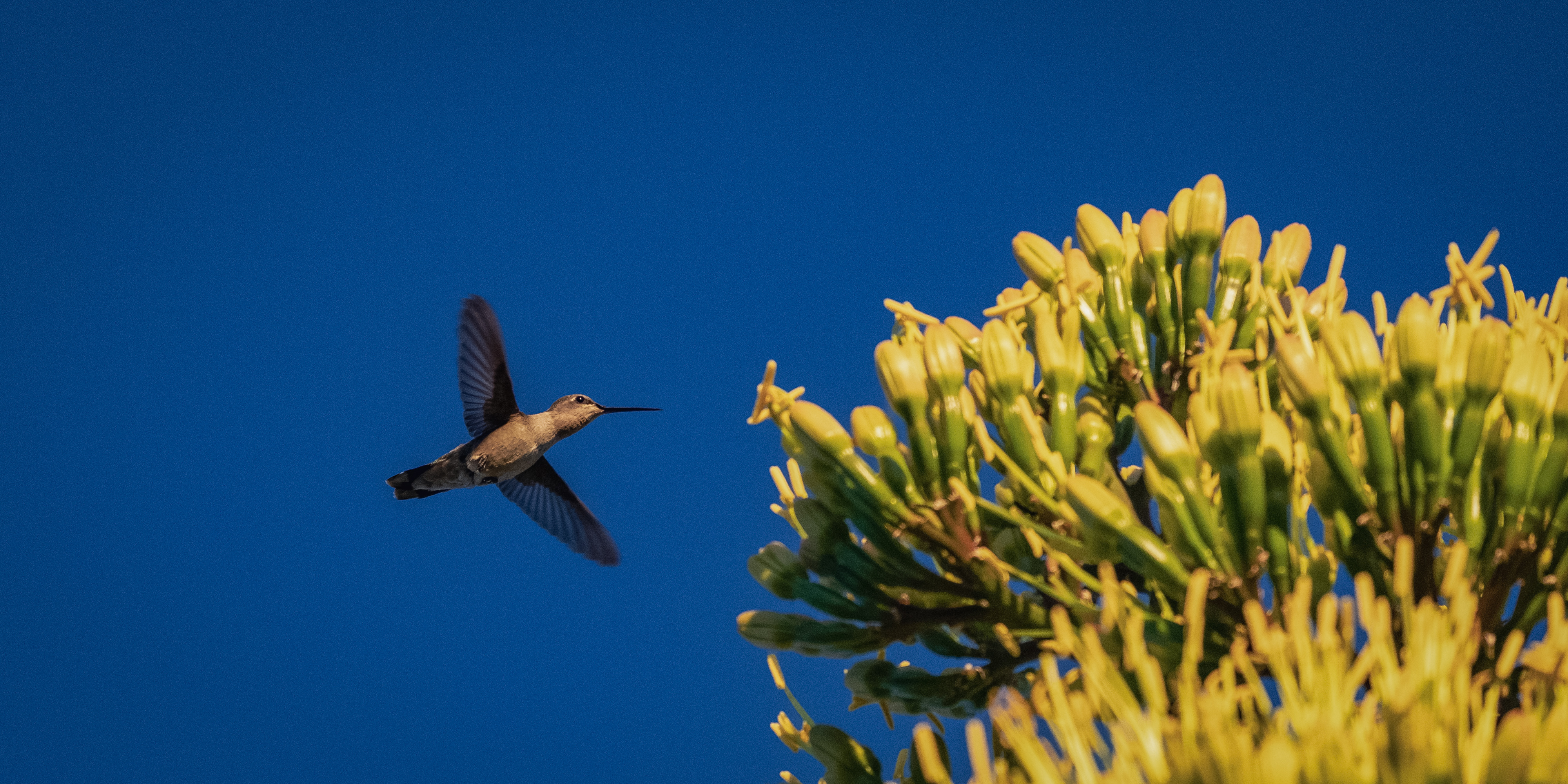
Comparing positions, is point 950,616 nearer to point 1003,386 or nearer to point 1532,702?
point 1003,386

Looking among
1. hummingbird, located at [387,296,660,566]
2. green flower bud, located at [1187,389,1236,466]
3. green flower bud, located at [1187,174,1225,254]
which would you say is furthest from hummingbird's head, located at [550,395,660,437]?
green flower bud, located at [1187,389,1236,466]

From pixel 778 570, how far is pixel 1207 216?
175cm

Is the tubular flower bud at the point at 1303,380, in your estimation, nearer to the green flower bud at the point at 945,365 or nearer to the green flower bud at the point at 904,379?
the green flower bud at the point at 945,365

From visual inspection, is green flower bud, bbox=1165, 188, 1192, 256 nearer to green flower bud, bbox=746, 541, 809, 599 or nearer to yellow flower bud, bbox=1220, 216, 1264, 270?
yellow flower bud, bbox=1220, 216, 1264, 270

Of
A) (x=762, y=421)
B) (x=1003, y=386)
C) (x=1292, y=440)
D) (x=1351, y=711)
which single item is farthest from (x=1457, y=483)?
(x=762, y=421)

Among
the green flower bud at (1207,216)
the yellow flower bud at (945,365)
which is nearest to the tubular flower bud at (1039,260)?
the green flower bud at (1207,216)

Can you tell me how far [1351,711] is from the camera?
2.37 metres

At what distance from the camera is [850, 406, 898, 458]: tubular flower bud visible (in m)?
3.53

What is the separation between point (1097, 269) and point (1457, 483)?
1552 millimetres

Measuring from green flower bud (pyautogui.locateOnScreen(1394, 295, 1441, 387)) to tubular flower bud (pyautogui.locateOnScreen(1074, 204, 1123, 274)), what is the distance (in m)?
1.32

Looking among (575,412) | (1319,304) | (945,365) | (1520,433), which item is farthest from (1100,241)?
(575,412)

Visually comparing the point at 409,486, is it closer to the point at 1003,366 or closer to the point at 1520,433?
the point at 1003,366

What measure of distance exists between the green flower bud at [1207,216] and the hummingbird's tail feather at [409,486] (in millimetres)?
4784

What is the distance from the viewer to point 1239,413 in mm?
2869
